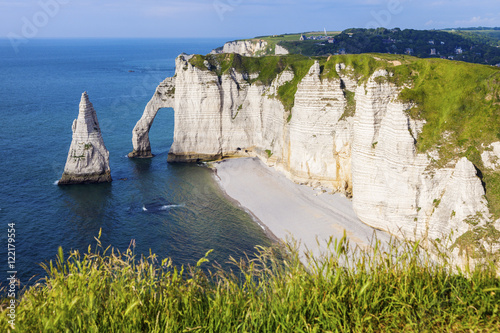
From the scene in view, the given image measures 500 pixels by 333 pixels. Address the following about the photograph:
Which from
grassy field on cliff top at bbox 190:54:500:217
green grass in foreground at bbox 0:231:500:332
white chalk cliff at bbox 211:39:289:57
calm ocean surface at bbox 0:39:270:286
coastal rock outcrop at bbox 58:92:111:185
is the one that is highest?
white chalk cliff at bbox 211:39:289:57

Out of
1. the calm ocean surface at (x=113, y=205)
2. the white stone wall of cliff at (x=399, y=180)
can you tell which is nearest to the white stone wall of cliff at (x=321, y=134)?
the white stone wall of cliff at (x=399, y=180)

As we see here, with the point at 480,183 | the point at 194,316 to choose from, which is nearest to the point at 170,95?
the point at 480,183

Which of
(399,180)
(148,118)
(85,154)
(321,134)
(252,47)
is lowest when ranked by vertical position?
(85,154)

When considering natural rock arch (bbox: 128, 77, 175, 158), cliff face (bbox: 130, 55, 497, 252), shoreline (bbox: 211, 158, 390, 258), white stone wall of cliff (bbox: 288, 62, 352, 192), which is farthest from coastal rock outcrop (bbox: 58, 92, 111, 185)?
white stone wall of cliff (bbox: 288, 62, 352, 192)

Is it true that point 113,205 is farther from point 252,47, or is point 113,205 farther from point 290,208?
point 252,47

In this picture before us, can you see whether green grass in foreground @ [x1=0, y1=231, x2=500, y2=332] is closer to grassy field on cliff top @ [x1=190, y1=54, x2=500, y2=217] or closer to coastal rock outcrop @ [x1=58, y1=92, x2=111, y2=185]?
grassy field on cliff top @ [x1=190, y1=54, x2=500, y2=217]

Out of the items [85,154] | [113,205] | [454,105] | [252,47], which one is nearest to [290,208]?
[454,105]

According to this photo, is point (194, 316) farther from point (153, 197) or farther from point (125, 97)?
point (125, 97)
